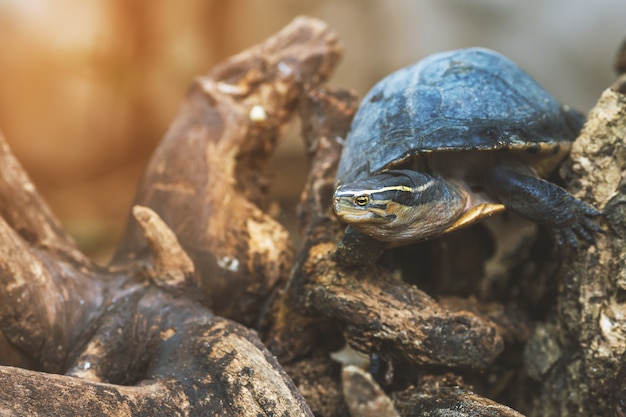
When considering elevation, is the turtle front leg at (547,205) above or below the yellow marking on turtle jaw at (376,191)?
below

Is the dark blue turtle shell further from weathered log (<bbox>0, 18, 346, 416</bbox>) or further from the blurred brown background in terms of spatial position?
the blurred brown background

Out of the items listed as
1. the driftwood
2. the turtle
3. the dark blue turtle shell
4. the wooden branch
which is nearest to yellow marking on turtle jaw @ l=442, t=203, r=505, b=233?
the turtle

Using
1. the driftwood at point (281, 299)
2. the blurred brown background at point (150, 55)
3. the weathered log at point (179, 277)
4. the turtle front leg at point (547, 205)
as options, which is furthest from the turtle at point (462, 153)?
the blurred brown background at point (150, 55)

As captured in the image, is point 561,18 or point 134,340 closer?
point 134,340

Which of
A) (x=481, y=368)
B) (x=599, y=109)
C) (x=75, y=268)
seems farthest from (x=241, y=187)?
(x=599, y=109)

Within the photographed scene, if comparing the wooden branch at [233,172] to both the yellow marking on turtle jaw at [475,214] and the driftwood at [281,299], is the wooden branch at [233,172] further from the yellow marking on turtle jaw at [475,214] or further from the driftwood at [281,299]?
the yellow marking on turtle jaw at [475,214]

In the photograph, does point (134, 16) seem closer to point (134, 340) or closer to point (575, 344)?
point (134, 340)

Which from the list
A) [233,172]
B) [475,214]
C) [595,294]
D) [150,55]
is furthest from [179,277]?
[150,55]
